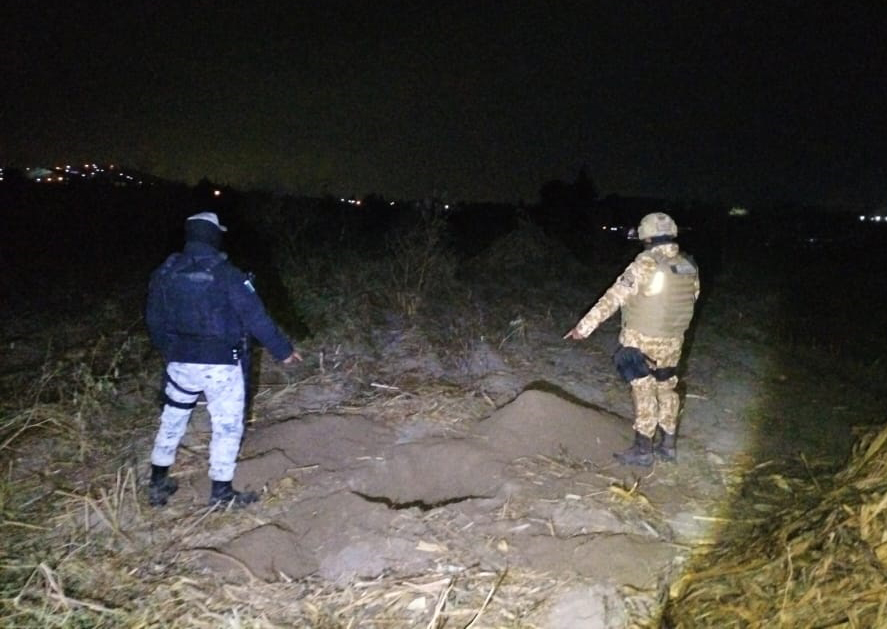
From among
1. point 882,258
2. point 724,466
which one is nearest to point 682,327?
point 724,466

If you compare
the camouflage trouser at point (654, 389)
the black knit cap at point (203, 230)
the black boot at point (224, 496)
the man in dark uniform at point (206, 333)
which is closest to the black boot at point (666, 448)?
the camouflage trouser at point (654, 389)

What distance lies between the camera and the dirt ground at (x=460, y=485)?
3.59m

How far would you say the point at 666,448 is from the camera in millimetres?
5414

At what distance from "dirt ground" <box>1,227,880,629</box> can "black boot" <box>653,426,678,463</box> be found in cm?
16

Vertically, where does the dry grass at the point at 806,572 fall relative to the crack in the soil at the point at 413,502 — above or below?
above

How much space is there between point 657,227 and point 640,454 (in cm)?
175

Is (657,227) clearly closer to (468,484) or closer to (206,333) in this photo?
(468,484)

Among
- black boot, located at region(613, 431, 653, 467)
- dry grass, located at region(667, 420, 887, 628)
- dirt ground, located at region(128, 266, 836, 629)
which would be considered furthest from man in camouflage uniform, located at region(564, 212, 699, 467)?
dry grass, located at region(667, 420, 887, 628)

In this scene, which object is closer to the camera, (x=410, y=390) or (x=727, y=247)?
(x=410, y=390)

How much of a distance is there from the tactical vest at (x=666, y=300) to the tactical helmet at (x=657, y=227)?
15cm

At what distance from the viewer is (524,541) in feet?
13.5

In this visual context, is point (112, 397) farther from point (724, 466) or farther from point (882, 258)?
point (882, 258)

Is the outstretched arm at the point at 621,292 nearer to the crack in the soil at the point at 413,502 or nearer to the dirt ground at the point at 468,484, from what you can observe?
the dirt ground at the point at 468,484

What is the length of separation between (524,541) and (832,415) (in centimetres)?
457
